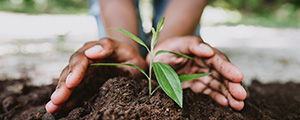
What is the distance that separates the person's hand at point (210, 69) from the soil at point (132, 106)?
10 centimetres

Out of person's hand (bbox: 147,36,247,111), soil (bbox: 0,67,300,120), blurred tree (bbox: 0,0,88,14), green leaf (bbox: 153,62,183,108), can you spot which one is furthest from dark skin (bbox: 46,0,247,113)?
blurred tree (bbox: 0,0,88,14)

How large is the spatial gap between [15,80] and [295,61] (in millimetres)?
4187

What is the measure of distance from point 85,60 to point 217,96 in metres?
0.91

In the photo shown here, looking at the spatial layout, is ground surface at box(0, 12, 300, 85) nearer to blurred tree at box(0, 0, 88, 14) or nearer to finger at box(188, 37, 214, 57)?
finger at box(188, 37, 214, 57)

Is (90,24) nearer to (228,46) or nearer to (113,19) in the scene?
(228,46)

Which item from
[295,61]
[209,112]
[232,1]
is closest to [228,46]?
[295,61]

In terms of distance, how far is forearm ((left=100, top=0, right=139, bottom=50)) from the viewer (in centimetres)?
228

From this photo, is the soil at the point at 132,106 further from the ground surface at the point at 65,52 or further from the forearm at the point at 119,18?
the forearm at the point at 119,18

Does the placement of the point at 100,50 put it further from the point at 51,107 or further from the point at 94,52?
the point at 51,107

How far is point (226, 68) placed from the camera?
1.37 meters

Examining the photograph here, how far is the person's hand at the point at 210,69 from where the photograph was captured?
52.7 inches

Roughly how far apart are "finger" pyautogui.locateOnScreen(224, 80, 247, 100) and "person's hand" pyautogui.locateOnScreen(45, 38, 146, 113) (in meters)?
0.67

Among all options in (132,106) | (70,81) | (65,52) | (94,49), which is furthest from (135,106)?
(65,52)

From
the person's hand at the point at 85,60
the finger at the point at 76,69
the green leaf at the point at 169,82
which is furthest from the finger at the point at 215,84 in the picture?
the finger at the point at 76,69
